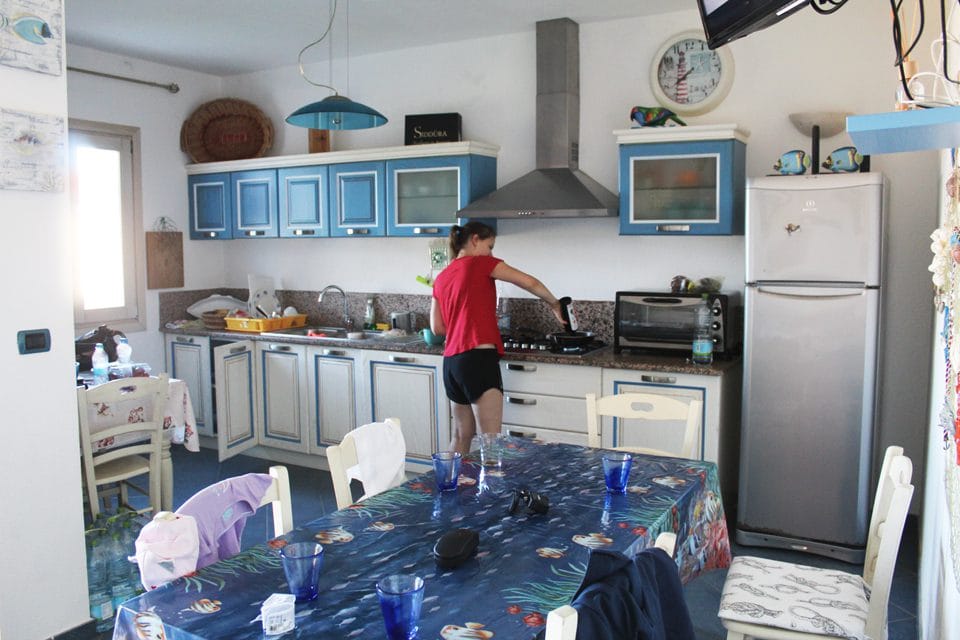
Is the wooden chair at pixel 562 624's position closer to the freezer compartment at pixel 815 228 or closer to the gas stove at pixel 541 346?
the freezer compartment at pixel 815 228

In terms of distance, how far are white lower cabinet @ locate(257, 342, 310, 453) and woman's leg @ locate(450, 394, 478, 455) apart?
1.29 meters

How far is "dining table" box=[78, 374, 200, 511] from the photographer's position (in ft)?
11.6

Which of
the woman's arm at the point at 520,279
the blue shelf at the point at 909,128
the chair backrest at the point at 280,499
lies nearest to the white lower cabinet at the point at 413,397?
the woman's arm at the point at 520,279

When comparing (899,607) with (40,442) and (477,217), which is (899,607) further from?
(40,442)

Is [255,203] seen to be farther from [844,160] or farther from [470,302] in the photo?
[844,160]

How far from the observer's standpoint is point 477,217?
4.63 metres

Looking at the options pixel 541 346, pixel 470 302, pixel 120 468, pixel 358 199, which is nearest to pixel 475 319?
pixel 470 302

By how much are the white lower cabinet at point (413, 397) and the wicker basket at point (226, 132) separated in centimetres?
207

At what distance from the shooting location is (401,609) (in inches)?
57.4

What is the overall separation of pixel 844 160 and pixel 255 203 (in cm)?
383

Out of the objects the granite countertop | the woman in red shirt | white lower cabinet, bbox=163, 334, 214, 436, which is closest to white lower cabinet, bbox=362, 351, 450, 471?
the granite countertop

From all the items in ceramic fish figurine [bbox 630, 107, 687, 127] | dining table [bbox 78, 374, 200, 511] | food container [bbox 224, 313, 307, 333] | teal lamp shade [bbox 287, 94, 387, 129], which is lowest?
dining table [bbox 78, 374, 200, 511]

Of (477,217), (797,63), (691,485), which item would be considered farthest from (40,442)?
(797,63)

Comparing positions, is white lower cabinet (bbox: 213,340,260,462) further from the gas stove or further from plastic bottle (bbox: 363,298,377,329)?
the gas stove
